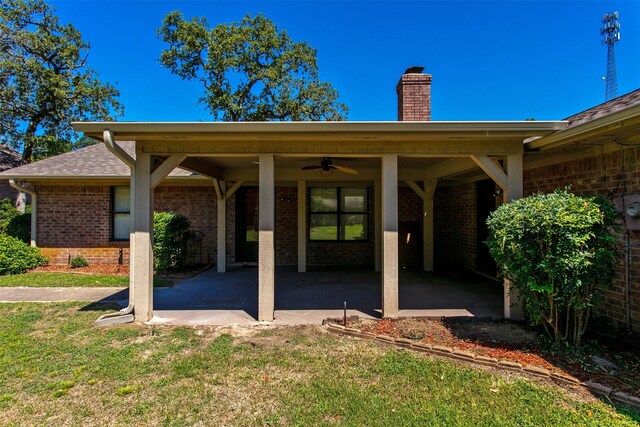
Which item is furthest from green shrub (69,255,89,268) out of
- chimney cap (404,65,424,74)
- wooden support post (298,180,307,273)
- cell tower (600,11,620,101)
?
cell tower (600,11,620,101)

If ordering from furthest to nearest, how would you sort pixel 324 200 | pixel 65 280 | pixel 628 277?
pixel 324 200 → pixel 65 280 → pixel 628 277

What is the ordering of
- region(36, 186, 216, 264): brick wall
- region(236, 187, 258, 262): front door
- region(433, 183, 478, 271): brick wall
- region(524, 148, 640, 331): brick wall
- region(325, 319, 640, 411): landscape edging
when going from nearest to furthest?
region(325, 319, 640, 411): landscape edging < region(524, 148, 640, 331): brick wall < region(433, 183, 478, 271): brick wall < region(36, 186, 216, 264): brick wall < region(236, 187, 258, 262): front door

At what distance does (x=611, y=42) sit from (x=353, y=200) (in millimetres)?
15964

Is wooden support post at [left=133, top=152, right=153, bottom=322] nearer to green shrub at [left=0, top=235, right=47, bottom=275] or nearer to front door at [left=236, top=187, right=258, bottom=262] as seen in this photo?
front door at [left=236, top=187, right=258, bottom=262]

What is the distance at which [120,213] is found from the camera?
9.89 meters

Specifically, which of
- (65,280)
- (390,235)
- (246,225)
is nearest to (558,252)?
(390,235)

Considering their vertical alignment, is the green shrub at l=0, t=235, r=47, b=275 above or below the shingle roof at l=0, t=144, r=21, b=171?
Result: below

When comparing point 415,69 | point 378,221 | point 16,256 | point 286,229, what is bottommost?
point 16,256

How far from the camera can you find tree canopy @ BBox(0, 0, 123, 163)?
1517 cm

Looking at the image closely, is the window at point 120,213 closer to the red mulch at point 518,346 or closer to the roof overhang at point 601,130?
the red mulch at point 518,346

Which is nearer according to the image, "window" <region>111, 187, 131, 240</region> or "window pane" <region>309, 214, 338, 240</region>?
"window" <region>111, 187, 131, 240</region>

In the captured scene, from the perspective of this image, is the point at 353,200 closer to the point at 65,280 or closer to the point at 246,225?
the point at 246,225

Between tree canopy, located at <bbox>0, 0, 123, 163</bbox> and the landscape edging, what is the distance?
18.6 m

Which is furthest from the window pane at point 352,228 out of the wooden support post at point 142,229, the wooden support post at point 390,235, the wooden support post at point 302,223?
the wooden support post at point 142,229
